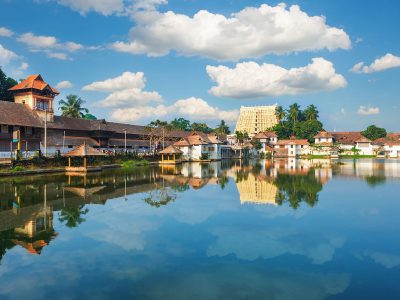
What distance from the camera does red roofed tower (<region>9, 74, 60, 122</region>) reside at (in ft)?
135

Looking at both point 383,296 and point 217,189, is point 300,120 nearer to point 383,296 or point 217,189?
point 217,189

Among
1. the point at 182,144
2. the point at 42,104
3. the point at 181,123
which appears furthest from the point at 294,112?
the point at 42,104

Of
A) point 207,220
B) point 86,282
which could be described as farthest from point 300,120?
point 86,282

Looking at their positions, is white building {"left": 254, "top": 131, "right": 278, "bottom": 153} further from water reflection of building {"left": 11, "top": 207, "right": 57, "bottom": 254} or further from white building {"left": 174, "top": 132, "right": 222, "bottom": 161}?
water reflection of building {"left": 11, "top": 207, "right": 57, "bottom": 254}

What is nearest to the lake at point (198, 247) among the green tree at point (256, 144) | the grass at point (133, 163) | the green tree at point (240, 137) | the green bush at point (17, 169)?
the green bush at point (17, 169)

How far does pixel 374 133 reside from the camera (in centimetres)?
9212

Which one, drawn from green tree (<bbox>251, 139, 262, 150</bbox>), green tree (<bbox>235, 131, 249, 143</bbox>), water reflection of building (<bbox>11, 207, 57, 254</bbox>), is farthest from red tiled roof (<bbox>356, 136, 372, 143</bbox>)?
water reflection of building (<bbox>11, 207, 57, 254</bbox>)

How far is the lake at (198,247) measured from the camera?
6922 millimetres

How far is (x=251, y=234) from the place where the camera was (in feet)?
35.7

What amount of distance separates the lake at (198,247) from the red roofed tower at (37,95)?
87.9 ft

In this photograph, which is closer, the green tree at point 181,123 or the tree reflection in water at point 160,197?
the tree reflection in water at point 160,197

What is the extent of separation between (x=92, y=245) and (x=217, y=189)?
12.9m

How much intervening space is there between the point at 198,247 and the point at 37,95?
39.2 metres

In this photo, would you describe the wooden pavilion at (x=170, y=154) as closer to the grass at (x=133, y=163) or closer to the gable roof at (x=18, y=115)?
the grass at (x=133, y=163)
